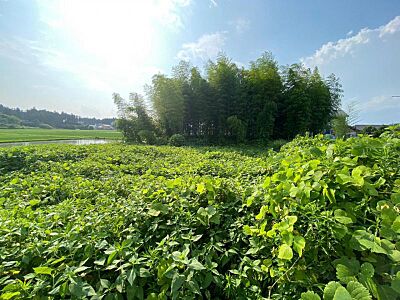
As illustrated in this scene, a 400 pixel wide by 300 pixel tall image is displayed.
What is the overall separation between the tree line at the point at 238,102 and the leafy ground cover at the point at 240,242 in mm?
9473

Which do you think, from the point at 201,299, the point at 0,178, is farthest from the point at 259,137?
the point at 201,299

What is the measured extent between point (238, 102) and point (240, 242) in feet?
34.0

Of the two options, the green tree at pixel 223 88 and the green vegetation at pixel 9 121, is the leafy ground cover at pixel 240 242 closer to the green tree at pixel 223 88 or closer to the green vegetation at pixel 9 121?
the green tree at pixel 223 88

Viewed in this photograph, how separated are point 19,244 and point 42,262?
0.58ft

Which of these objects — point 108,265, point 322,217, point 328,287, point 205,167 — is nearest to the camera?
point 328,287

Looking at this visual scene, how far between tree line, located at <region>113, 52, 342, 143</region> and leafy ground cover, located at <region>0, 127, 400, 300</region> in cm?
947

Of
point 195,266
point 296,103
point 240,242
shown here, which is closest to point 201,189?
point 240,242

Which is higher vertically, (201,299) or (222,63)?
(222,63)

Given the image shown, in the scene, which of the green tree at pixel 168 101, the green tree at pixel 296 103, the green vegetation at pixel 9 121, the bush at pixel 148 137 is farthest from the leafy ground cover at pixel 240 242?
the green vegetation at pixel 9 121

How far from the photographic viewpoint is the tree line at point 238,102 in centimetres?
1044

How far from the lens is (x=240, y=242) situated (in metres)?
0.95

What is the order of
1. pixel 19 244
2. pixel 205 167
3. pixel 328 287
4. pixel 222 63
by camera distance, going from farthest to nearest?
pixel 222 63 < pixel 205 167 < pixel 19 244 < pixel 328 287

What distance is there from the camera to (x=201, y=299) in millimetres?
764

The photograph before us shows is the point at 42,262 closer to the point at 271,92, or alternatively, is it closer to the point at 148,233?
the point at 148,233
